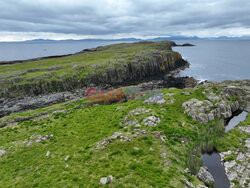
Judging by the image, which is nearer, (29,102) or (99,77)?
(29,102)

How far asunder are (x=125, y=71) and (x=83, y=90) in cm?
2847

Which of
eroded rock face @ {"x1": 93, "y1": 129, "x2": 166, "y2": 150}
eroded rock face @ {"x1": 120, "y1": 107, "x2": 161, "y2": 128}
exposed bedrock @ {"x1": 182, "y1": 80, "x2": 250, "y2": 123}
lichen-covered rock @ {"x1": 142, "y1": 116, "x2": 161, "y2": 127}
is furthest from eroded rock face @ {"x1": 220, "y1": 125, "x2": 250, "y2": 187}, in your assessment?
eroded rock face @ {"x1": 120, "y1": 107, "x2": 161, "y2": 128}

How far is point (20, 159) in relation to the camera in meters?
18.5

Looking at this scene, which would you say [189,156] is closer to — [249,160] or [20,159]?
[249,160]

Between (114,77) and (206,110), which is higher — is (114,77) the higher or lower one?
the lower one

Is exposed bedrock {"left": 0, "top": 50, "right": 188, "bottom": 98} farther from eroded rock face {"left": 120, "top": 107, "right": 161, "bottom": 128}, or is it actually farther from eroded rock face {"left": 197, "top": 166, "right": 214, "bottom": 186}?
eroded rock face {"left": 197, "top": 166, "right": 214, "bottom": 186}

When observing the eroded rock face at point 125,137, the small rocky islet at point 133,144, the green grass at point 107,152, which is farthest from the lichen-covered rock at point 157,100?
the eroded rock face at point 125,137

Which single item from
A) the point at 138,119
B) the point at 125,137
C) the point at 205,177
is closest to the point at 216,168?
the point at 205,177

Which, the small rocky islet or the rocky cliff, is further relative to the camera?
the rocky cliff

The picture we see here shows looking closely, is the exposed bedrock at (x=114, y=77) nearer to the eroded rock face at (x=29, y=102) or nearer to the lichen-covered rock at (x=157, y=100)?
the eroded rock face at (x=29, y=102)

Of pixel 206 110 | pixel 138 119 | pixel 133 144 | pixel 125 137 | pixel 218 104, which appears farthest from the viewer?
pixel 218 104

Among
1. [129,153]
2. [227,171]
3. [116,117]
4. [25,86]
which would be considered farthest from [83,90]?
[227,171]

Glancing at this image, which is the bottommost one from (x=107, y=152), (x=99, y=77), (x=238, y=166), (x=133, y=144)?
(x=238, y=166)

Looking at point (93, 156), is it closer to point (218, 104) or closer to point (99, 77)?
point (218, 104)
